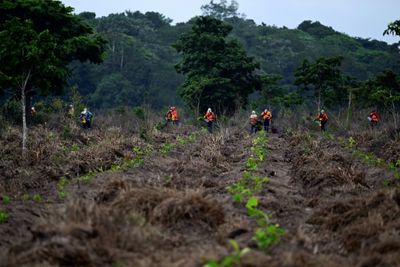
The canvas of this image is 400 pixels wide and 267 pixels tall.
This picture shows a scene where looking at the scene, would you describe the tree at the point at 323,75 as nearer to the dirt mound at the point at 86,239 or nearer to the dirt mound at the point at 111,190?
the dirt mound at the point at 111,190

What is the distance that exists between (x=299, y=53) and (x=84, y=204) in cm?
6367

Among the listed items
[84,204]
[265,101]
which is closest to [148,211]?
[84,204]

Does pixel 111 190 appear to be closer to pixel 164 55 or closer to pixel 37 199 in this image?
pixel 37 199

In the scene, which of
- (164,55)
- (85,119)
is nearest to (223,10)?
(164,55)

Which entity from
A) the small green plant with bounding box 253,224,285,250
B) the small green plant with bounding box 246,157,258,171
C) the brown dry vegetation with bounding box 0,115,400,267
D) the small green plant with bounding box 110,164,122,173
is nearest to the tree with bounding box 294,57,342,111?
the small green plant with bounding box 246,157,258,171

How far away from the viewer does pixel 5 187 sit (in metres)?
10.2

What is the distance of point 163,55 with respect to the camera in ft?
223

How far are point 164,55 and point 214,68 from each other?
36.4m

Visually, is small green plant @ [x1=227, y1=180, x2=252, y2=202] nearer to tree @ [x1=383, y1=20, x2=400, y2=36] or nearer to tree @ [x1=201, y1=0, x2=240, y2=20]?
tree @ [x1=383, y1=20, x2=400, y2=36]

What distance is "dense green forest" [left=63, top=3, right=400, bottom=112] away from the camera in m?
58.3

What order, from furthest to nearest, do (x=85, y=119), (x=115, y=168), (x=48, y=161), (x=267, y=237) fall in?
1. (x=85, y=119)
2. (x=48, y=161)
3. (x=115, y=168)
4. (x=267, y=237)

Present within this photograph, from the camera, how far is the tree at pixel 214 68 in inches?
1293

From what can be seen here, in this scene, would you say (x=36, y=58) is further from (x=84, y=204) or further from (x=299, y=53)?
(x=299, y=53)

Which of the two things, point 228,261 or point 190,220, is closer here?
point 228,261
